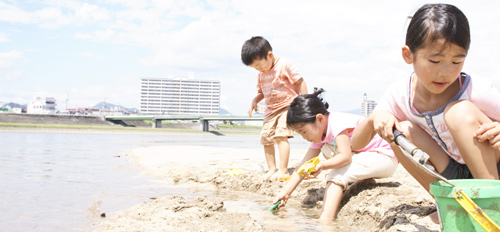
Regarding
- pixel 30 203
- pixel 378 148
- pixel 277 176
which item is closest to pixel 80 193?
pixel 30 203

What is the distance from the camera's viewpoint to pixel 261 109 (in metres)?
5.48

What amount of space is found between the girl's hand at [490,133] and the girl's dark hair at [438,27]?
0.32 m

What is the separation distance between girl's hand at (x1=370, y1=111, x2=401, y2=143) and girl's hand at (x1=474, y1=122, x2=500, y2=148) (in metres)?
0.38

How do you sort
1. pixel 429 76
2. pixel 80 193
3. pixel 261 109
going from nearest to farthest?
1. pixel 429 76
2. pixel 80 193
3. pixel 261 109

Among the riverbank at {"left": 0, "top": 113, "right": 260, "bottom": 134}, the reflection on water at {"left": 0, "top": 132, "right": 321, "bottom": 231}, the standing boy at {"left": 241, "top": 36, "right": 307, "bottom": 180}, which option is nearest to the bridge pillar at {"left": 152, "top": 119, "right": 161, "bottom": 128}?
the riverbank at {"left": 0, "top": 113, "right": 260, "bottom": 134}

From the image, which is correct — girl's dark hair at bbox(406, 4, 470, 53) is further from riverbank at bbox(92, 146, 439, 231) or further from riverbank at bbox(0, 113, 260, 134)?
riverbank at bbox(0, 113, 260, 134)

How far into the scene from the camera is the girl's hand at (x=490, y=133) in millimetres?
1746

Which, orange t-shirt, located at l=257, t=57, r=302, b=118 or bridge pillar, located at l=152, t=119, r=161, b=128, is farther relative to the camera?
bridge pillar, located at l=152, t=119, r=161, b=128

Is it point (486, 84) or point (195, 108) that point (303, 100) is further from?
point (195, 108)

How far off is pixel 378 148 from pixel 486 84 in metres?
1.34

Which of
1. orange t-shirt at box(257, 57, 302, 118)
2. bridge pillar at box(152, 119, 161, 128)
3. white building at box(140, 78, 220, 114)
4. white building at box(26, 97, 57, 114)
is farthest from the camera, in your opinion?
white building at box(140, 78, 220, 114)

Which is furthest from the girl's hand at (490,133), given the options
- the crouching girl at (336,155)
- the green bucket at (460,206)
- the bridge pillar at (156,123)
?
the bridge pillar at (156,123)

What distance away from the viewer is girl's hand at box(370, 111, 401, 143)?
2.07 meters

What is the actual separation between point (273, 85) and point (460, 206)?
3.37m
